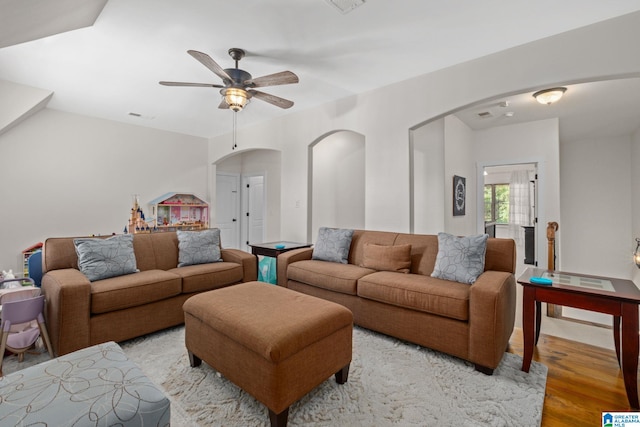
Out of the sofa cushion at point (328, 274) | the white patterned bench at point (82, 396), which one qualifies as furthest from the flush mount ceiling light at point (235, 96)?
the white patterned bench at point (82, 396)

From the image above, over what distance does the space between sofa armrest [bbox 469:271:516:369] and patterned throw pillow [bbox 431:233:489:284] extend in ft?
0.88

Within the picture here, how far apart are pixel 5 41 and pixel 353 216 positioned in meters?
4.22

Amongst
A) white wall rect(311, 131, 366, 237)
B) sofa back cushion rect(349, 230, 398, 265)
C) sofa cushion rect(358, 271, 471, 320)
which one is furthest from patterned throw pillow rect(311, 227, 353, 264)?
white wall rect(311, 131, 366, 237)

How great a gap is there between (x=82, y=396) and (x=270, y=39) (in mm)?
2714

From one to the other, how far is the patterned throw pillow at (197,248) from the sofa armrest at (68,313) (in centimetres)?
101

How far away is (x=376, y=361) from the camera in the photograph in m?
2.19

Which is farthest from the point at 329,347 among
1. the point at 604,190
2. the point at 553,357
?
the point at 604,190

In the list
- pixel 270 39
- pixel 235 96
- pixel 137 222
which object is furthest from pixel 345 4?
pixel 137 222

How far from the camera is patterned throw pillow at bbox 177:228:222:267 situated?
10.7ft

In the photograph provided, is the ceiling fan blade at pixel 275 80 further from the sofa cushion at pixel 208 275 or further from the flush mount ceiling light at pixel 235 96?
the sofa cushion at pixel 208 275

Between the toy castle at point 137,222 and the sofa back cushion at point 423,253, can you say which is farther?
the toy castle at point 137,222

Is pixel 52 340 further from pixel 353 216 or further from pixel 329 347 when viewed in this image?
pixel 353 216

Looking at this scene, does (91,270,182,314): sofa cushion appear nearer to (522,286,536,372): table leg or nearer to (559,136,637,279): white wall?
(522,286,536,372): table leg

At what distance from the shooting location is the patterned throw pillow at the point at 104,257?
2.58m
